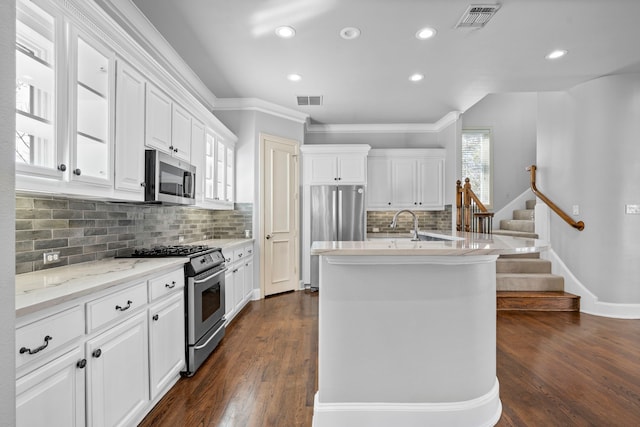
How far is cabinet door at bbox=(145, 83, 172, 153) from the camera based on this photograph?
2469 mm

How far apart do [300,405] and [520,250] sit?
64.8 inches

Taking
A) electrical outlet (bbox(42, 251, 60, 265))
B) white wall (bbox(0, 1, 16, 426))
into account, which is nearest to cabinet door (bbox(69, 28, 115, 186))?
electrical outlet (bbox(42, 251, 60, 265))

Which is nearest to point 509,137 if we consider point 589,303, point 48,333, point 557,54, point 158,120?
point 557,54

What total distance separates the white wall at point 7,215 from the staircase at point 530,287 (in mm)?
4552

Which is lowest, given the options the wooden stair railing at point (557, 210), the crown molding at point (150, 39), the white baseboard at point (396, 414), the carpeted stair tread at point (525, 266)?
the white baseboard at point (396, 414)

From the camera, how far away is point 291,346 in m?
3.02

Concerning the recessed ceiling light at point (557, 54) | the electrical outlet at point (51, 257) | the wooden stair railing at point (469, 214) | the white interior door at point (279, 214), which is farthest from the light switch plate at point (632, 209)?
the electrical outlet at point (51, 257)

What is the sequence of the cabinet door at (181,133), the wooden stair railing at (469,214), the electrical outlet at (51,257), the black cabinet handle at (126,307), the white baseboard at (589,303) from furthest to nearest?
the wooden stair railing at (469,214)
the white baseboard at (589,303)
the cabinet door at (181,133)
the electrical outlet at (51,257)
the black cabinet handle at (126,307)

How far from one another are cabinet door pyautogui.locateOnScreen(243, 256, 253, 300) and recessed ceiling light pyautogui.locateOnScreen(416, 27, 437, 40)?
322 centimetres

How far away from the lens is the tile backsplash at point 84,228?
1.79 metres

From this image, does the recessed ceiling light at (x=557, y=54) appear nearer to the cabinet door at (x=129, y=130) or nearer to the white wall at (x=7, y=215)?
the cabinet door at (x=129, y=130)

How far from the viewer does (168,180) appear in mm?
2658

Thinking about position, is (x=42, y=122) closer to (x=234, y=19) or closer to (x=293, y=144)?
(x=234, y=19)

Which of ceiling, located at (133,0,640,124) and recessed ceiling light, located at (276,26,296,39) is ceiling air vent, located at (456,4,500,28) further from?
recessed ceiling light, located at (276,26,296,39)
